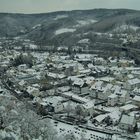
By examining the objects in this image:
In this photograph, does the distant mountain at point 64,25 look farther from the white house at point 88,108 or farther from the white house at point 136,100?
the white house at point 88,108

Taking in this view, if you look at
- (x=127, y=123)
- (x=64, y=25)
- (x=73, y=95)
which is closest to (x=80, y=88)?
(x=73, y=95)

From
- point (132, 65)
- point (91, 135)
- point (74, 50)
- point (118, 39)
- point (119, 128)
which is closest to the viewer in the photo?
point (91, 135)

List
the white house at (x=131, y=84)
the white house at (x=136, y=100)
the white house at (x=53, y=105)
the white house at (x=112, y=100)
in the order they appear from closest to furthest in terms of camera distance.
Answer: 1. the white house at (x=53, y=105)
2. the white house at (x=136, y=100)
3. the white house at (x=112, y=100)
4. the white house at (x=131, y=84)

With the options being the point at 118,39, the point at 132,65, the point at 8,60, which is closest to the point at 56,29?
the point at 118,39

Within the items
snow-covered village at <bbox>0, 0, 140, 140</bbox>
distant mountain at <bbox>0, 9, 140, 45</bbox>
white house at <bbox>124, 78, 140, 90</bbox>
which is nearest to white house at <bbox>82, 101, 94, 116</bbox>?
snow-covered village at <bbox>0, 0, 140, 140</bbox>

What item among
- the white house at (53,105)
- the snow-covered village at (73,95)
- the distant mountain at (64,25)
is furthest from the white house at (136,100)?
the distant mountain at (64,25)

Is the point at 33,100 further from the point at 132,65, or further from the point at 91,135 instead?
the point at 132,65

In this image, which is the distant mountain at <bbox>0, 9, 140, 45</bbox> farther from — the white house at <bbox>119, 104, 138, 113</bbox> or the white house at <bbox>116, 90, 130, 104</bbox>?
the white house at <bbox>119, 104, 138, 113</bbox>

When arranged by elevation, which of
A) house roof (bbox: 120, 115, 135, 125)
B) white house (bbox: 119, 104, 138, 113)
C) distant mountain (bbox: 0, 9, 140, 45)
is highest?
distant mountain (bbox: 0, 9, 140, 45)
